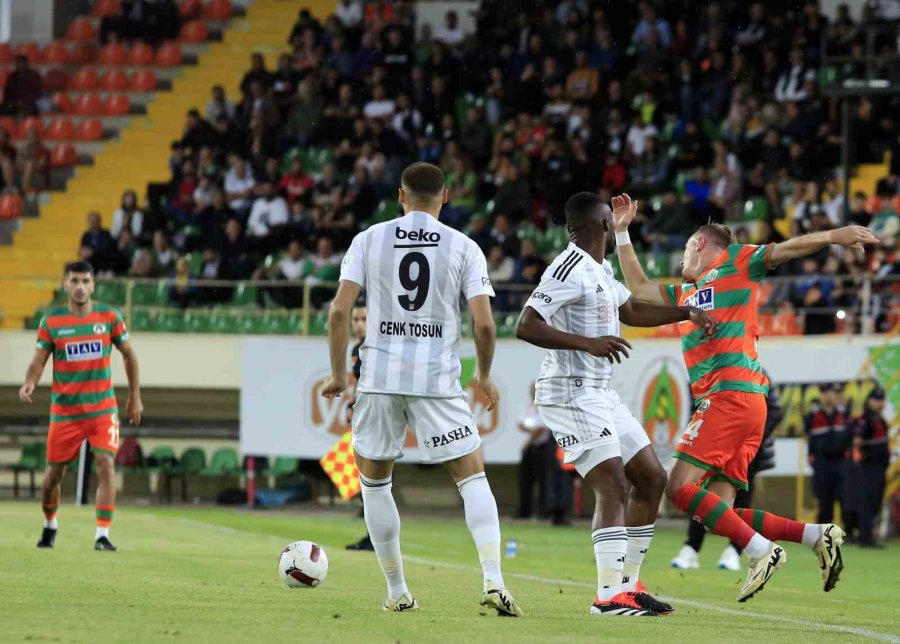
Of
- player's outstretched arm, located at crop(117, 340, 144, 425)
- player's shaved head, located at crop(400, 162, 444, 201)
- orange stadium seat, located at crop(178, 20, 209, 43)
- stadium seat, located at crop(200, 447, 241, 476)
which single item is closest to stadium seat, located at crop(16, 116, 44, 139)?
orange stadium seat, located at crop(178, 20, 209, 43)

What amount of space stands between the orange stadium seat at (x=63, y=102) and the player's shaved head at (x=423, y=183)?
963 inches

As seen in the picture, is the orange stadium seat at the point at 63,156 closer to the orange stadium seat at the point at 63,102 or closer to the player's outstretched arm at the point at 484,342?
the orange stadium seat at the point at 63,102

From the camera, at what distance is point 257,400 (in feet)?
72.9

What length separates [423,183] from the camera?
25.6 feet

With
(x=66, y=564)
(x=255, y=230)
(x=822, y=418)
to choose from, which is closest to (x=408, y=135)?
(x=255, y=230)

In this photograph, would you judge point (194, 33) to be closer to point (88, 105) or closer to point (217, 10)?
point (217, 10)

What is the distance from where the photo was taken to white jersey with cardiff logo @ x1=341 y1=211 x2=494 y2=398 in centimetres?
766

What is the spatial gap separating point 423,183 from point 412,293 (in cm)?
56

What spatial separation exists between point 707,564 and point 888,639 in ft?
23.9

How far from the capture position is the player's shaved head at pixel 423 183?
779cm

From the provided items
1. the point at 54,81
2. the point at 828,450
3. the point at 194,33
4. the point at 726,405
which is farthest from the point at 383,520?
the point at 194,33

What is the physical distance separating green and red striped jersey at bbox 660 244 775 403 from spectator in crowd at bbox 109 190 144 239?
18.1 meters

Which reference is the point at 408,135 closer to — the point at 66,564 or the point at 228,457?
the point at 228,457

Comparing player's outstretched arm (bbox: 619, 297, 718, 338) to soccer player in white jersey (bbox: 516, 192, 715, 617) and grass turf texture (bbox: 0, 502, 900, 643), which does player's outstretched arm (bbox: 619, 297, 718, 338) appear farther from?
grass turf texture (bbox: 0, 502, 900, 643)
